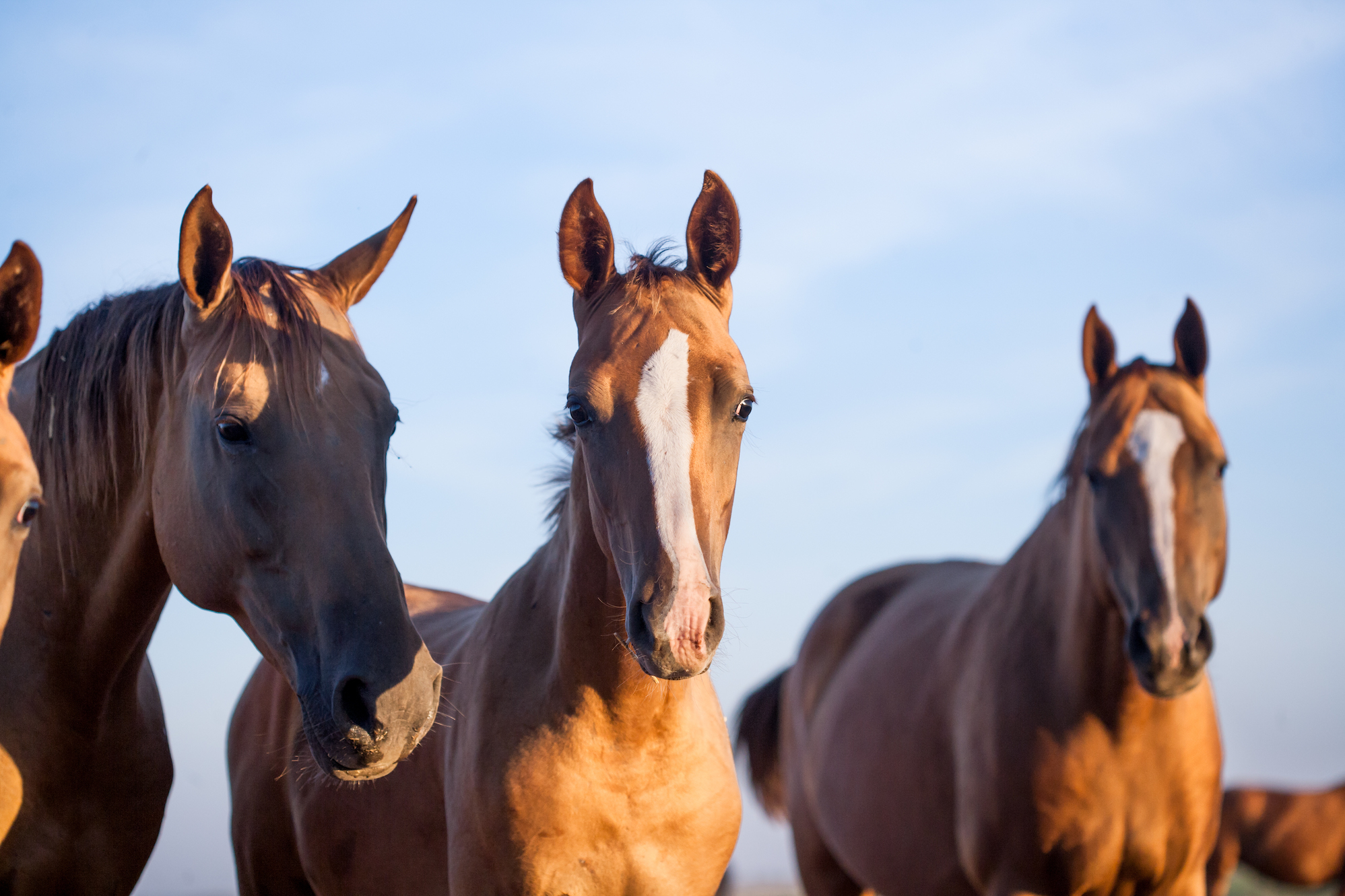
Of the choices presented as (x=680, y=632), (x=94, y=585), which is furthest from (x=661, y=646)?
(x=94, y=585)

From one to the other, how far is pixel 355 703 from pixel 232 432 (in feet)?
2.68

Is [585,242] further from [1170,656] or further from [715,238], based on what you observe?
[1170,656]

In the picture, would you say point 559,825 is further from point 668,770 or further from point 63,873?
point 63,873

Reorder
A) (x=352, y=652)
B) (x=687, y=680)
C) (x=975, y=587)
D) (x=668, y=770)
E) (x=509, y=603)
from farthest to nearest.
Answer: (x=975, y=587)
(x=509, y=603)
(x=687, y=680)
(x=668, y=770)
(x=352, y=652)

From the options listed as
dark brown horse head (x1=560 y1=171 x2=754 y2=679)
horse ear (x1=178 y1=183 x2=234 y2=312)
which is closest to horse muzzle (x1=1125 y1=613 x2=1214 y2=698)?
dark brown horse head (x1=560 y1=171 x2=754 y2=679)

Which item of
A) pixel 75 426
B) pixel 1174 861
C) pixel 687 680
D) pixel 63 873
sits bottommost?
pixel 1174 861

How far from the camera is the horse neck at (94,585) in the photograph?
3076 mm

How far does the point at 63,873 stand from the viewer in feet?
9.59

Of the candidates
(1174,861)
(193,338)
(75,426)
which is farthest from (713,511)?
(1174,861)

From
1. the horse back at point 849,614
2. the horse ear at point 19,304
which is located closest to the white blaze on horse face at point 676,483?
the horse ear at point 19,304

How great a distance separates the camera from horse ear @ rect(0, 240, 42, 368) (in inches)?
108

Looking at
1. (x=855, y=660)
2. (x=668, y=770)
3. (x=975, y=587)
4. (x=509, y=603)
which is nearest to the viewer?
(x=668, y=770)

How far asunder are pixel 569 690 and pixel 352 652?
0.79m

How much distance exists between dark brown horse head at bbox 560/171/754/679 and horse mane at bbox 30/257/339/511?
832 millimetres
